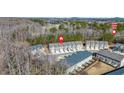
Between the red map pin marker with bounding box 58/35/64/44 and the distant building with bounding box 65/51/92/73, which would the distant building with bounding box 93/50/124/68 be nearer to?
the distant building with bounding box 65/51/92/73

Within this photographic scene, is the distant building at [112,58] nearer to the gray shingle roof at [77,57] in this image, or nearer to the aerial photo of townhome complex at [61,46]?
the aerial photo of townhome complex at [61,46]

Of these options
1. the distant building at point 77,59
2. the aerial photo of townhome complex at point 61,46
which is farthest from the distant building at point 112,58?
the distant building at point 77,59

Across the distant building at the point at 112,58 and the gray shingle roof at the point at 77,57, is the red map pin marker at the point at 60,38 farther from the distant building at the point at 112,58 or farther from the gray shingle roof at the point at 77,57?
the distant building at the point at 112,58

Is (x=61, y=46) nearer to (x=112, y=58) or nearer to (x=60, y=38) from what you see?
(x=60, y=38)

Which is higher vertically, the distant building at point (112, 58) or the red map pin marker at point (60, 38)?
the red map pin marker at point (60, 38)

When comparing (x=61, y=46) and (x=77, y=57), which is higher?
(x=61, y=46)

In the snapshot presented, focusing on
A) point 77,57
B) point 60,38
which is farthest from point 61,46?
point 77,57
